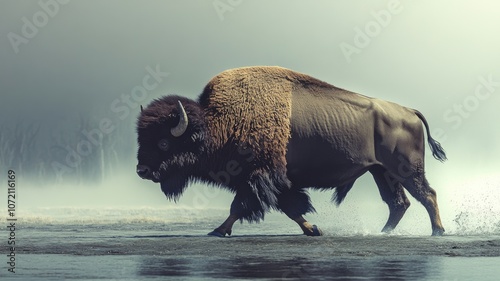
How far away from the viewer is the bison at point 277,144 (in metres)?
18.2

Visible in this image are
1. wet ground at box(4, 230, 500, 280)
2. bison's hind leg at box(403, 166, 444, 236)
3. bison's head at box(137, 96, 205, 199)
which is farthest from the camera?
bison's hind leg at box(403, 166, 444, 236)

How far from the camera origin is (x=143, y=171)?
59.6 ft

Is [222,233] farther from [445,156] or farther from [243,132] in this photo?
[445,156]

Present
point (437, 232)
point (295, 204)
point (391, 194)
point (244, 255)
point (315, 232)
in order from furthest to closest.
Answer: point (391, 194) → point (437, 232) → point (295, 204) → point (315, 232) → point (244, 255)

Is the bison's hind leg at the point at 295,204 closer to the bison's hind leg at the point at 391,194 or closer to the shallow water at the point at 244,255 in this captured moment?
the shallow water at the point at 244,255

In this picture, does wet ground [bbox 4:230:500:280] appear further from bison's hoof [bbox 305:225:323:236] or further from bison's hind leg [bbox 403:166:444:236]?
bison's hind leg [bbox 403:166:444:236]

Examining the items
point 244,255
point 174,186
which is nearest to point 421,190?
point 174,186

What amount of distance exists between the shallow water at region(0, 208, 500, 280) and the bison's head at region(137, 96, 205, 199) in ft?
3.52

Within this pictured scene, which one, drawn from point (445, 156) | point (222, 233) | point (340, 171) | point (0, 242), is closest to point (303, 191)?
point (340, 171)

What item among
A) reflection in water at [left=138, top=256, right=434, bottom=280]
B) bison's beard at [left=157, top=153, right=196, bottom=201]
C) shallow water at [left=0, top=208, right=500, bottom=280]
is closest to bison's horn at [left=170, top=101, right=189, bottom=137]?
bison's beard at [left=157, top=153, right=196, bottom=201]

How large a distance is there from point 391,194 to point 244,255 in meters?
6.70

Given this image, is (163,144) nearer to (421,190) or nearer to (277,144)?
(277,144)

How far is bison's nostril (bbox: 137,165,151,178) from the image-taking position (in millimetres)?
18141

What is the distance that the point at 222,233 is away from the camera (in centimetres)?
1775
